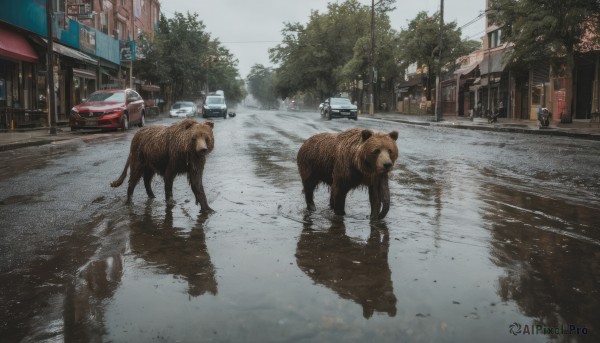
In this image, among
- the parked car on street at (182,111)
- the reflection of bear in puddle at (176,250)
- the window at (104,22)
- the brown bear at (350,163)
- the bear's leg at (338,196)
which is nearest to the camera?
the reflection of bear in puddle at (176,250)

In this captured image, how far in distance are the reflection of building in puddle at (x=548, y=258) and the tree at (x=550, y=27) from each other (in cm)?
2050

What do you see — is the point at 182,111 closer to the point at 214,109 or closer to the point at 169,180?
the point at 214,109

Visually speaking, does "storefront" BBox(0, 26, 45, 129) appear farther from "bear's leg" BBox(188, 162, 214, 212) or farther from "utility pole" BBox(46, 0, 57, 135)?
"bear's leg" BBox(188, 162, 214, 212)

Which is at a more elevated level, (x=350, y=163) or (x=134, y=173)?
(x=350, y=163)

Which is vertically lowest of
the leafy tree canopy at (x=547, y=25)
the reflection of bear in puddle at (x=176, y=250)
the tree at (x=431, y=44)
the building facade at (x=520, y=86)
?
the reflection of bear in puddle at (x=176, y=250)

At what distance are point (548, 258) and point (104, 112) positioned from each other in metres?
20.3

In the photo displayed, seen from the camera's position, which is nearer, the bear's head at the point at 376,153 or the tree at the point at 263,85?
the bear's head at the point at 376,153

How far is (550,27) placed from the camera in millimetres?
25359

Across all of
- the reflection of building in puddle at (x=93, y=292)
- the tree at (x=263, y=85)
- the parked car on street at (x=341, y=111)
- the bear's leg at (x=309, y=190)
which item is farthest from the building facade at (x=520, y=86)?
the tree at (x=263, y=85)

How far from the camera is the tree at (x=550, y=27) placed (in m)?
24.3

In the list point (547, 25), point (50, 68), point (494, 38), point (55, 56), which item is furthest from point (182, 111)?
point (494, 38)

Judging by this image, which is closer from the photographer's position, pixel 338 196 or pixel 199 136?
pixel 338 196

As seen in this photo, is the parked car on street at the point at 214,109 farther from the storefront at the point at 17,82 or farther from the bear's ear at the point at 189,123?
the bear's ear at the point at 189,123

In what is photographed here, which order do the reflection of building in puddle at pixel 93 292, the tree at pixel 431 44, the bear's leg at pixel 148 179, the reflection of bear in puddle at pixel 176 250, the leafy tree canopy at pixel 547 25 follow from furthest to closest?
the tree at pixel 431 44, the leafy tree canopy at pixel 547 25, the bear's leg at pixel 148 179, the reflection of bear in puddle at pixel 176 250, the reflection of building in puddle at pixel 93 292
